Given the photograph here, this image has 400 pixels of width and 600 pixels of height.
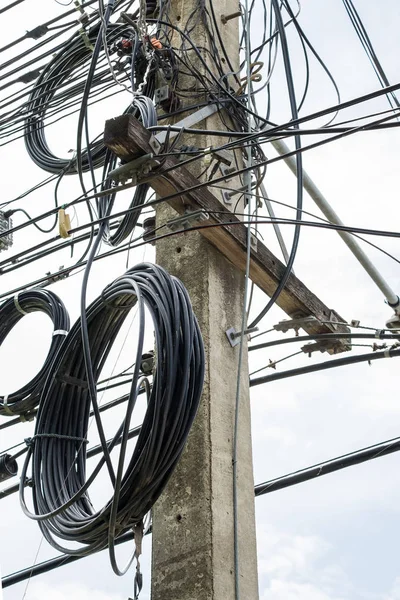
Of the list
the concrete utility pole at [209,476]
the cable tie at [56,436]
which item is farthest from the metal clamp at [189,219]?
the cable tie at [56,436]

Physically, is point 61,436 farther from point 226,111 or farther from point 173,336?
point 226,111

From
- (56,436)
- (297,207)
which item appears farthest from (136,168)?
(56,436)

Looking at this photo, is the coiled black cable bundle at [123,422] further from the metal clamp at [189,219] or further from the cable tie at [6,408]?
the cable tie at [6,408]

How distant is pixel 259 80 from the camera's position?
6816 mm

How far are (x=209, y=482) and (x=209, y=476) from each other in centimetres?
3

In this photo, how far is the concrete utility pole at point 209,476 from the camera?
495 centimetres

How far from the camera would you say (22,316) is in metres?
7.54

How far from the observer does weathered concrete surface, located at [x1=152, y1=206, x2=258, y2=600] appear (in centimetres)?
495

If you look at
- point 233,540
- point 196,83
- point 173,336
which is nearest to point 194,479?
point 233,540

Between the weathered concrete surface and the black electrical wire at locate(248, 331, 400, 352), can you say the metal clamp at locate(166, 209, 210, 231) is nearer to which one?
the weathered concrete surface

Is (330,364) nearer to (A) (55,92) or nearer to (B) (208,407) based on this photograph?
(B) (208,407)

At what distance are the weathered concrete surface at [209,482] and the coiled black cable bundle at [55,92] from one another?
7.12ft

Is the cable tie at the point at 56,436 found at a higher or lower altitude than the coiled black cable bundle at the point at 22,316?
lower

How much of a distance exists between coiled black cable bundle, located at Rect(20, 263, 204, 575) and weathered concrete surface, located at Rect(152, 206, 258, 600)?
9.8 inches
